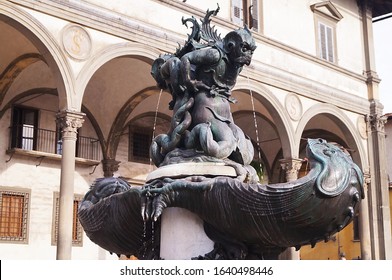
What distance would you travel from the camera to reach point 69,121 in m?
12.6

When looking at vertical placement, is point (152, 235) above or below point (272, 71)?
below

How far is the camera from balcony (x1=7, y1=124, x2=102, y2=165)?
1552 centimetres

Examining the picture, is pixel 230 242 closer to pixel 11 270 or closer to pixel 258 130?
pixel 11 270

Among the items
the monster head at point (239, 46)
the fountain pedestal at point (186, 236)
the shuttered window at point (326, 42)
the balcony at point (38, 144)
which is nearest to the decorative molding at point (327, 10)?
the shuttered window at point (326, 42)

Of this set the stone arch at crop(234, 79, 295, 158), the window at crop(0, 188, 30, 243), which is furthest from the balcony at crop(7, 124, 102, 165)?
the stone arch at crop(234, 79, 295, 158)

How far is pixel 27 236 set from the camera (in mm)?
15438

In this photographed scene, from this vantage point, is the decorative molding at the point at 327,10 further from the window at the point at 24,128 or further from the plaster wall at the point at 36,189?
the window at the point at 24,128

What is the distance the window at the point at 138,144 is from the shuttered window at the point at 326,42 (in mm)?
6098

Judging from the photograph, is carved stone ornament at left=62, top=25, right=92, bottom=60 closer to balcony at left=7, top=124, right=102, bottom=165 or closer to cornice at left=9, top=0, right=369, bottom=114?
cornice at left=9, top=0, right=369, bottom=114

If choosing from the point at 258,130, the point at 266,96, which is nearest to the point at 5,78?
the point at 266,96

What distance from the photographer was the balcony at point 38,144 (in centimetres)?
Result: 1552

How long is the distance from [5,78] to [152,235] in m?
11.3

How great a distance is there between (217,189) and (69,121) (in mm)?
8483

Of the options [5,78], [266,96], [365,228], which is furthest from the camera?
[365,228]
